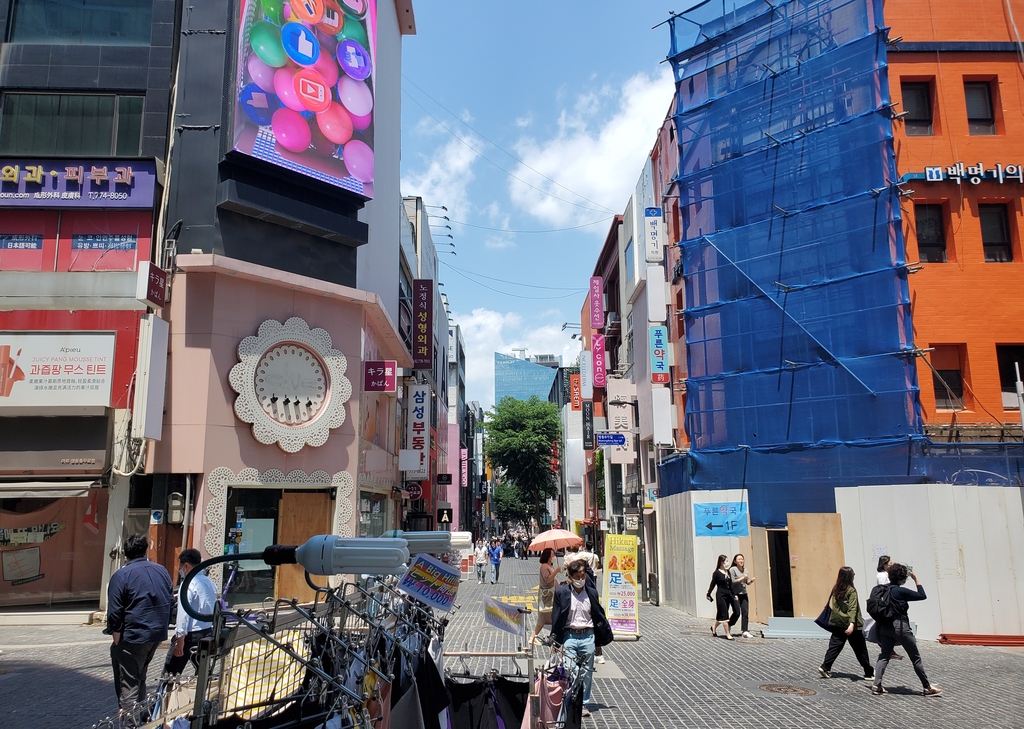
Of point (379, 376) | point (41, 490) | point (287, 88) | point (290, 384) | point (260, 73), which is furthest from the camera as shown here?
point (379, 376)

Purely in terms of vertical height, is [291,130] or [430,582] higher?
[291,130]

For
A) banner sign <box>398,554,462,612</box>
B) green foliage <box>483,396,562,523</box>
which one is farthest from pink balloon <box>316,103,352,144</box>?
green foliage <box>483,396,562,523</box>

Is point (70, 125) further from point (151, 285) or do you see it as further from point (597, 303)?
point (597, 303)

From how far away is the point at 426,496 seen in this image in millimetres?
45594

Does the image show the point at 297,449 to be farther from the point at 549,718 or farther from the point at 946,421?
the point at 946,421

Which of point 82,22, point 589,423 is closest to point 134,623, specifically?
point 82,22

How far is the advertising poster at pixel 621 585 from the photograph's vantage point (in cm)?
1567

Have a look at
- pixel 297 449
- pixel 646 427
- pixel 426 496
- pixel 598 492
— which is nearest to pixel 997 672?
pixel 297 449

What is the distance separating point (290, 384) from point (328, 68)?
8673mm

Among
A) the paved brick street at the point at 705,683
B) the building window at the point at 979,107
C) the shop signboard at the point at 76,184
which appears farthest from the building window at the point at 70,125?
the building window at the point at 979,107

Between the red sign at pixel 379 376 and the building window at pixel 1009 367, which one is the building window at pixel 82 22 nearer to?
the red sign at pixel 379 376

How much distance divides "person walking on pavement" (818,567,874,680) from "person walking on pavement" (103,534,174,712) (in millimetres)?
8684

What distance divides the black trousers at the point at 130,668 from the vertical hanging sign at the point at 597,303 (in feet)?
112

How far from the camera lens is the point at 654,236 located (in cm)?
2467
